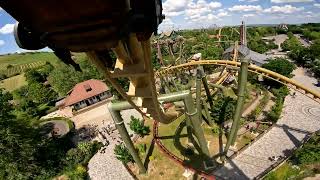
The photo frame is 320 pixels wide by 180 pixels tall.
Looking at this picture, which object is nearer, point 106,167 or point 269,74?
point 269,74

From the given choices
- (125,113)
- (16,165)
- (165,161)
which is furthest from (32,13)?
(125,113)

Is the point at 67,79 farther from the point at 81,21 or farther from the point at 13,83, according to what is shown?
the point at 81,21

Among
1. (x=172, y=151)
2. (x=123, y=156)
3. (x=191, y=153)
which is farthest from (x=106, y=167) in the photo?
(x=191, y=153)

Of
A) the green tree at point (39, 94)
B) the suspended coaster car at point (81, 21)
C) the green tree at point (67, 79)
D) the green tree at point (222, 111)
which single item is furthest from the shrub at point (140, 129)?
the green tree at point (39, 94)

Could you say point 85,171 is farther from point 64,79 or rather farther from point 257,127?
point 64,79

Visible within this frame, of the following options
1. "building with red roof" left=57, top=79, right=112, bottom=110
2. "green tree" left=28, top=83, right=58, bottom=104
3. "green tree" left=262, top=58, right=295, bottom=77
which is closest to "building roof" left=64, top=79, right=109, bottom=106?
"building with red roof" left=57, top=79, right=112, bottom=110

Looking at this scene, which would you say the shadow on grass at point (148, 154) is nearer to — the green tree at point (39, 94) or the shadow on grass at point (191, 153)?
the shadow on grass at point (191, 153)
